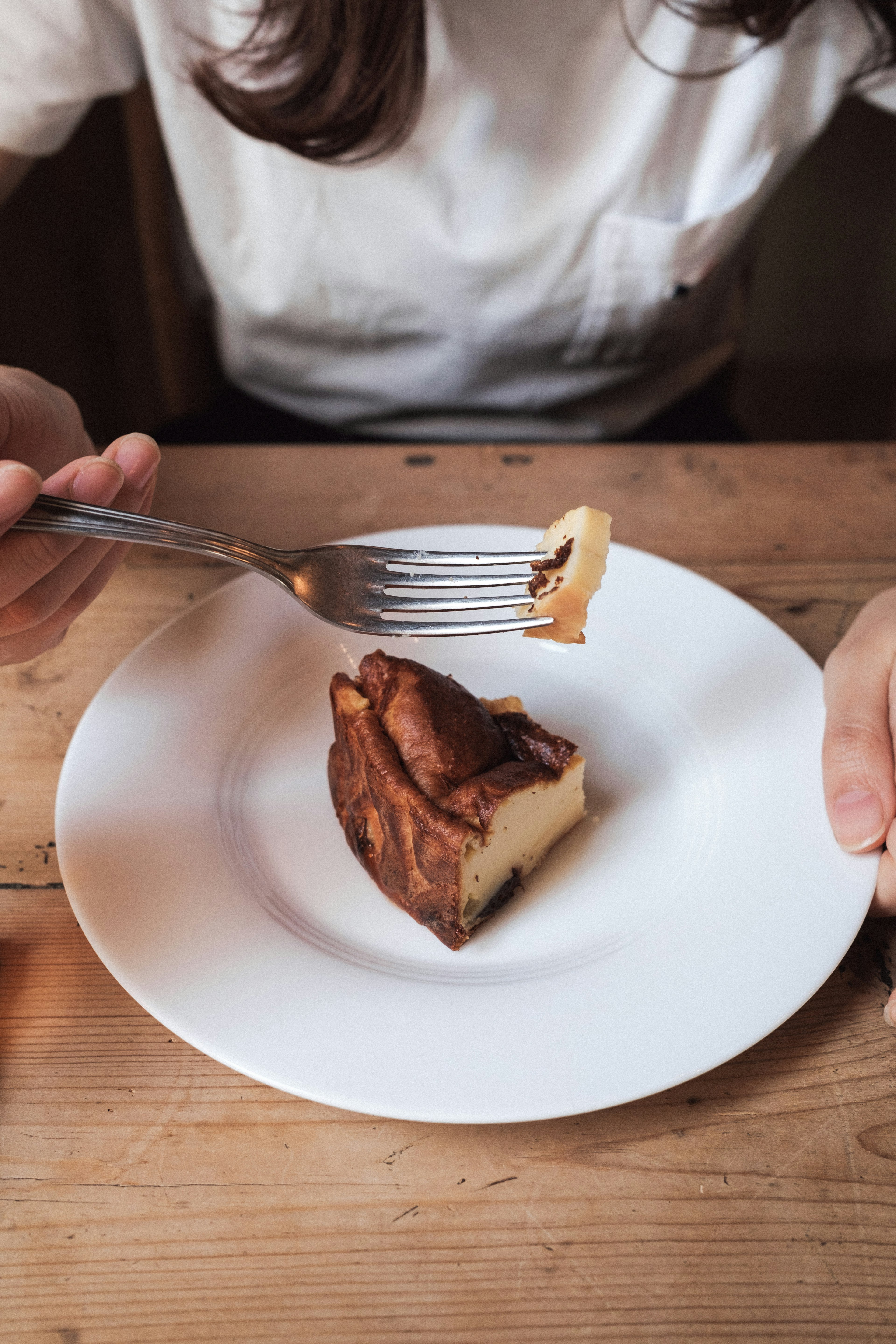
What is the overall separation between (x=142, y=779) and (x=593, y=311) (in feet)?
4.62

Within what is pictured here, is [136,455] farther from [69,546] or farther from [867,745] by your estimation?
[867,745]

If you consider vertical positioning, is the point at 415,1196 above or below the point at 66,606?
below

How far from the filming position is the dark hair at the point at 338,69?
4.81 ft

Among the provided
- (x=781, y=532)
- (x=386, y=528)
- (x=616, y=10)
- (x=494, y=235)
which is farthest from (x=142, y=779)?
(x=616, y=10)

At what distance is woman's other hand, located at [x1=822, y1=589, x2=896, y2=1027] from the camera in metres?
1.06

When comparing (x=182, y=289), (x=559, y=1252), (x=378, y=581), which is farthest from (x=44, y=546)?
(x=182, y=289)

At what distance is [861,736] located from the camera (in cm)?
114

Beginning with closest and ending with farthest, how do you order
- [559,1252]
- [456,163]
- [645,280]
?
[559,1252] → [456,163] → [645,280]

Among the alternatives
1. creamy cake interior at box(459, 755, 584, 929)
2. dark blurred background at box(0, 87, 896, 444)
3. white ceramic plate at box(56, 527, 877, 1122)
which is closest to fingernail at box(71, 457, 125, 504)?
white ceramic plate at box(56, 527, 877, 1122)

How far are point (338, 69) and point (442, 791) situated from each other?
1167mm

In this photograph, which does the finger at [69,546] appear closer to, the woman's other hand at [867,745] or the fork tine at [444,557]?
the fork tine at [444,557]

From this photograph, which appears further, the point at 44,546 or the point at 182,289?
the point at 182,289

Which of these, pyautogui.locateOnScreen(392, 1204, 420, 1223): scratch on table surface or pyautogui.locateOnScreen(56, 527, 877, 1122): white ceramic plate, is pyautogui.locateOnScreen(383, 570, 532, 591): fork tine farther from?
pyautogui.locateOnScreen(392, 1204, 420, 1223): scratch on table surface

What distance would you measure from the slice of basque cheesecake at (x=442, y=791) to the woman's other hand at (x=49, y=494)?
350 mm
